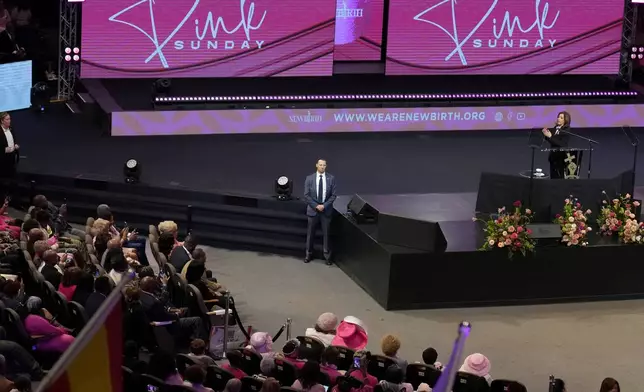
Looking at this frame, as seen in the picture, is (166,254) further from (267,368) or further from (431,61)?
(431,61)

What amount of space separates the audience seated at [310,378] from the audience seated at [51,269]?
3.13 meters

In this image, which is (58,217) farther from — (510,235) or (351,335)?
(510,235)

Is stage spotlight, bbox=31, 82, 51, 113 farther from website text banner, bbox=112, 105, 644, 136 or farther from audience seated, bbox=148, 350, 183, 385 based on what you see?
audience seated, bbox=148, 350, 183, 385

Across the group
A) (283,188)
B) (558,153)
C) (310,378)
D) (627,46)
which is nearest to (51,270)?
(310,378)

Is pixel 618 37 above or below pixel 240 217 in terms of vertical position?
above

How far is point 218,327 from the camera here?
11.5m

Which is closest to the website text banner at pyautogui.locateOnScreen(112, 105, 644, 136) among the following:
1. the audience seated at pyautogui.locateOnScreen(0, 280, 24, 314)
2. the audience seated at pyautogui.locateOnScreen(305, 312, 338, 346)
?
the audience seated at pyautogui.locateOnScreen(0, 280, 24, 314)

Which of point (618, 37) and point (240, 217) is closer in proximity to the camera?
point (240, 217)

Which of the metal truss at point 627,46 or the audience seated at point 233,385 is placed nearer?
the audience seated at point 233,385

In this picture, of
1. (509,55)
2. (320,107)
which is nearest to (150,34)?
(320,107)

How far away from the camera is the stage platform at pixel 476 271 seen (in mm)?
13391

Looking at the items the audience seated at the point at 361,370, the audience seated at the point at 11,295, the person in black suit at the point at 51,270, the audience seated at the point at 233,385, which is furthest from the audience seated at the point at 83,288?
the audience seated at the point at 361,370

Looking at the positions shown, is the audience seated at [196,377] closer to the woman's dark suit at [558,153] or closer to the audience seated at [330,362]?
the audience seated at [330,362]

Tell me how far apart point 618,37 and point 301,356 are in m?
12.6
